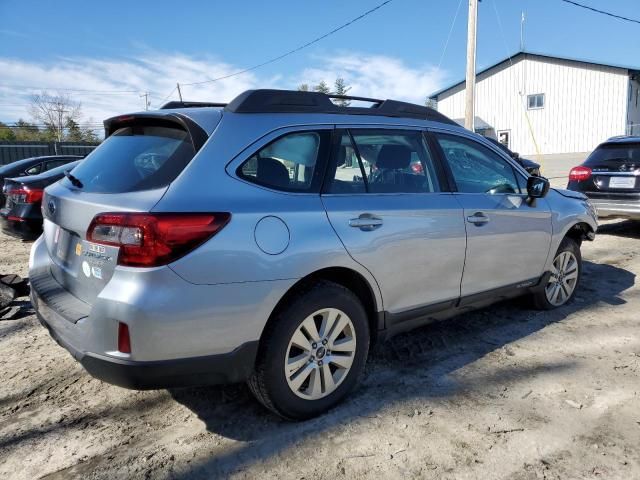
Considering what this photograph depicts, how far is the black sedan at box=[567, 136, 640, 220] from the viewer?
7.58 meters

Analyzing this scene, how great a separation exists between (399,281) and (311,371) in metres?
0.78

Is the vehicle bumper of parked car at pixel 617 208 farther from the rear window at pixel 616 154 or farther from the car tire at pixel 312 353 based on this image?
the car tire at pixel 312 353

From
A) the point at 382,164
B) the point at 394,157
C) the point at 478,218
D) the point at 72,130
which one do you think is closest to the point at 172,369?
the point at 382,164

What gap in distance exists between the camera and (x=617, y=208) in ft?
25.4

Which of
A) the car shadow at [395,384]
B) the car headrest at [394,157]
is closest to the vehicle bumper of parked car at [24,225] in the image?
the car shadow at [395,384]

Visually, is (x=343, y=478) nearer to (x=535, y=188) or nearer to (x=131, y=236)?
(x=131, y=236)

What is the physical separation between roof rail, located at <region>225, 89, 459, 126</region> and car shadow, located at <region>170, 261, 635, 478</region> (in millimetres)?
1714

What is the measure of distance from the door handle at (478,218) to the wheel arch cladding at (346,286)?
996mm

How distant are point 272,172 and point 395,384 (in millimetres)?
1592

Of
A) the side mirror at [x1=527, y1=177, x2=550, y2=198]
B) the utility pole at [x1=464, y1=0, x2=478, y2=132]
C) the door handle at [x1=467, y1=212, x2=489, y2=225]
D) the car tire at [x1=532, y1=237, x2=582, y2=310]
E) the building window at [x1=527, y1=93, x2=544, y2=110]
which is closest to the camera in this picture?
the door handle at [x1=467, y1=212, x2=489, y2=225]

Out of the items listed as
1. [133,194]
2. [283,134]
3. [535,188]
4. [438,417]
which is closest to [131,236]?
[133,194]

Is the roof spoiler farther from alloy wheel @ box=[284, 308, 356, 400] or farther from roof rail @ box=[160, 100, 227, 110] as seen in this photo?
alloy wheel @ box=[284, 308, 356, 400]

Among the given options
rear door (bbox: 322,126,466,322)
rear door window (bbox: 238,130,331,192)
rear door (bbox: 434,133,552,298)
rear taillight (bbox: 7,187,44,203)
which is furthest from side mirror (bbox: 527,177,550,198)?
rear taillight (bbox: 7,187,44,203)

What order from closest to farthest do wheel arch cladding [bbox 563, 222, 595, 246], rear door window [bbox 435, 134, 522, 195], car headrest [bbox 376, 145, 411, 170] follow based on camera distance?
1. car headrest [bbox 376, 145, 411, 170]
2. rear door window [bbox 435, 134, 522, 195]
3. wheel arch cladding [bbox 563, 222, 595, 246]
